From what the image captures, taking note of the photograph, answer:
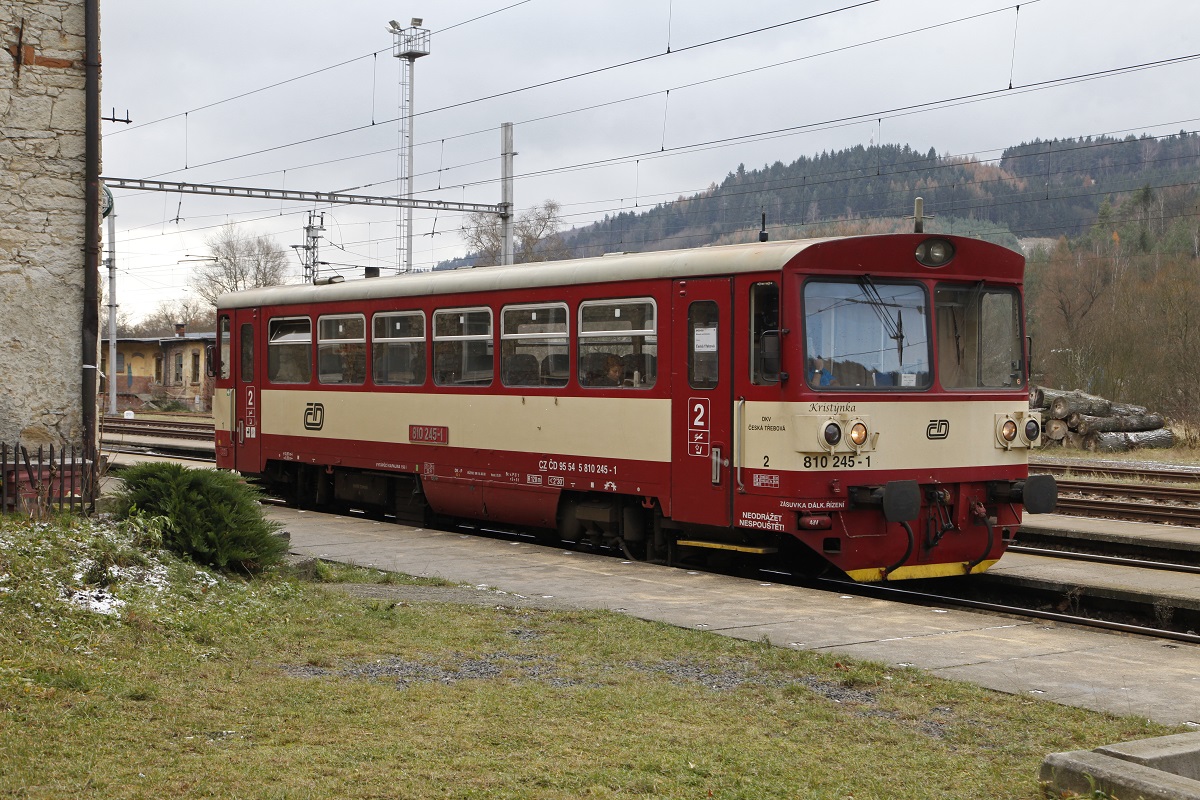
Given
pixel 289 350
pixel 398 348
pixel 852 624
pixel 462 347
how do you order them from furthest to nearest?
1. pixel 289 350
2. pixel 398 348
3. pixel 462 347
4. pixel 852 624

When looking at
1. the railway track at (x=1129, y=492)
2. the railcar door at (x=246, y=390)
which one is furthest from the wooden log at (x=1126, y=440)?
the railcar door at (x=246, y=390)

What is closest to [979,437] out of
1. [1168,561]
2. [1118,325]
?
[1168,561]

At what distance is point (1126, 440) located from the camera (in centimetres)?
2931

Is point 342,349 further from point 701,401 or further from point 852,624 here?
point 852,624

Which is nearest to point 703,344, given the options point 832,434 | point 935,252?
point 832,434

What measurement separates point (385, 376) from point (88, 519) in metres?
6.07

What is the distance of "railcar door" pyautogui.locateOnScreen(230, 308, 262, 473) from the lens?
723 inches

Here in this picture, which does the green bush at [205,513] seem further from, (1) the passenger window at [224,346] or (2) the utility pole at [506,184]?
(2) the utility pole at [506,184]

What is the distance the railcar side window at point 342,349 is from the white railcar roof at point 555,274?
0.31 metres

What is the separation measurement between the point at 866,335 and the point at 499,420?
4556 mm

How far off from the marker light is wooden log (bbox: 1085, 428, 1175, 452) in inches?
760

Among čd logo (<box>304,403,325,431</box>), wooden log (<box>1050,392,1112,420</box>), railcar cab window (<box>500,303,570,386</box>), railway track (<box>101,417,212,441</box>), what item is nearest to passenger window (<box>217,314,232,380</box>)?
čd logo (<box>304,403,325,431</box>)

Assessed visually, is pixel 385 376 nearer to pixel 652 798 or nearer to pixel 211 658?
pixel 211 658

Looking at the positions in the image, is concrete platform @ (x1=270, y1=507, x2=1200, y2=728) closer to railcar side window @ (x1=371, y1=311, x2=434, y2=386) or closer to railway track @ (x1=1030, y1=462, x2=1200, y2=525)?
railcar side window @ (x1=371, y1=311, x2=434, y2=386)
